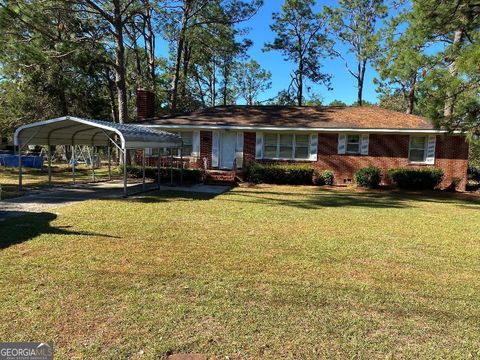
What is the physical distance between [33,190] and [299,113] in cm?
1375

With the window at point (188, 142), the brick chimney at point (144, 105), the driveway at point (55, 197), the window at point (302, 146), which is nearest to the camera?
the driveway at point (55, 197)

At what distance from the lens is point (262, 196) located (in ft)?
44.8

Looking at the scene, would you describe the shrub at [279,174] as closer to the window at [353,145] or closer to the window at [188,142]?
the window at [353,145]

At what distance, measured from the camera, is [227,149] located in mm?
19750

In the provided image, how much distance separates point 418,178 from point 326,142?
445cm

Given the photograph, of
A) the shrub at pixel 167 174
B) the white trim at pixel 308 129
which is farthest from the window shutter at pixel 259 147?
the shrub at pixel 167 174

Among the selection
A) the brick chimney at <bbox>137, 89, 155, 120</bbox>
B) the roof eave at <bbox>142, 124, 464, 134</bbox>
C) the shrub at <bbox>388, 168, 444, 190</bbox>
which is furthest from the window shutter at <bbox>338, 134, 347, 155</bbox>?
the brick chimney at <bbox>137, 89, 155, 120</bbox>

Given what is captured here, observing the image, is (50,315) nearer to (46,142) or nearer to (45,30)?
(46,142)

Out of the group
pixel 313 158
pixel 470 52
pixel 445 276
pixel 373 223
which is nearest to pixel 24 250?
pixel 445 276

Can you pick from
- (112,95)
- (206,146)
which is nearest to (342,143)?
(206,146)

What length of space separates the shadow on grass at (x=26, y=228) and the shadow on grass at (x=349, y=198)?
228 inches

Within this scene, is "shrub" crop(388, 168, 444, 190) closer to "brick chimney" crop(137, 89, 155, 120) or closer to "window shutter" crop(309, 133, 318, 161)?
"window shutter" crop(309, 133, 318, 161)

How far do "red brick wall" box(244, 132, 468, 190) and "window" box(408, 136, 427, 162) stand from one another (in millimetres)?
266

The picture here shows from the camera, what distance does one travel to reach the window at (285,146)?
1938cm
